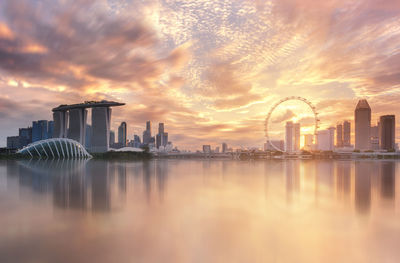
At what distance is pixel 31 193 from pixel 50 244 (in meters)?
19.3

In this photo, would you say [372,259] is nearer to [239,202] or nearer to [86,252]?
[239,202]

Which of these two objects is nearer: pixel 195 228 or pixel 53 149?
pixel 195 228

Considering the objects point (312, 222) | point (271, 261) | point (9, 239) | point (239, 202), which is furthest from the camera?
point (239, 202)

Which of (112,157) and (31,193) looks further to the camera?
(112,157)

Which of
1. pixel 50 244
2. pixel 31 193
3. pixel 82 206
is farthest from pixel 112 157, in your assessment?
pixel 50 244

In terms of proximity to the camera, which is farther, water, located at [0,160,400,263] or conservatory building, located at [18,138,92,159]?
conservatory building, located at [18,138,92,159]

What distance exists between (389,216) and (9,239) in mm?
28968

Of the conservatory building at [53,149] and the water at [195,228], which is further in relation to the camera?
the conservatory building at [53,149]

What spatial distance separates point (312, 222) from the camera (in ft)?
61.6

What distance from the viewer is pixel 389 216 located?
2066cm

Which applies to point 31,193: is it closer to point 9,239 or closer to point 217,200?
point 9,239

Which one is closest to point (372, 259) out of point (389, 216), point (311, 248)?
point (311, 248)

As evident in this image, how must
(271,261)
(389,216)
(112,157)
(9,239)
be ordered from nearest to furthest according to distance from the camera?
(271,261), (9,239), (389,216), (112,157)

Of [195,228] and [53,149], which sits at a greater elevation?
[195,228]
